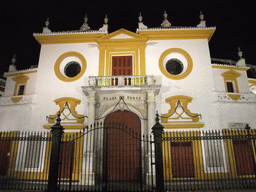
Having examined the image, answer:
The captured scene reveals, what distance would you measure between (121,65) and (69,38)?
423 centimetres

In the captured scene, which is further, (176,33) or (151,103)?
(176,33)

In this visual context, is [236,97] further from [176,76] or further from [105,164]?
[105,164]

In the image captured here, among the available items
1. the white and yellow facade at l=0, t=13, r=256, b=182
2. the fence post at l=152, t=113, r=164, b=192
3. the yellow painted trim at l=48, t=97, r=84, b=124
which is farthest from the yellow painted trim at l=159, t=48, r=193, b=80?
the fence post at l=152, t=113, r=164, b=192

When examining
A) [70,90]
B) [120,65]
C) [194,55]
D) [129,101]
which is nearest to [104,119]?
[129,101]

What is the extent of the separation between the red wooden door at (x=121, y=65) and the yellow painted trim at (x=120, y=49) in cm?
27

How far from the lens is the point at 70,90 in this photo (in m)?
12.6

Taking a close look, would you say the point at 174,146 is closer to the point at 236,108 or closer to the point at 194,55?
the point at 236,108

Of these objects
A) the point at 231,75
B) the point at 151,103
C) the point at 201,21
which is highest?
the point at 201,21

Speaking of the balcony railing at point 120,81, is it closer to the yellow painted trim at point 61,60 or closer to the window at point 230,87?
the yellow painted trim at point 61,60

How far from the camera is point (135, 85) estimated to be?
1129 centimetres

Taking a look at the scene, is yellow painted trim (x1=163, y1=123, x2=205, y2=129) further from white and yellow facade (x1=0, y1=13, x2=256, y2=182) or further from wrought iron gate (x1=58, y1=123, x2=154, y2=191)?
wrought iron gate (x1=58, y1=123, x2=154, y2=191)

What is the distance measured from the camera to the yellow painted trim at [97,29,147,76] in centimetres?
1284

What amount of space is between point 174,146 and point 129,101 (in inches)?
147

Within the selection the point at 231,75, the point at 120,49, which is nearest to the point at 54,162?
the point at 120,49
